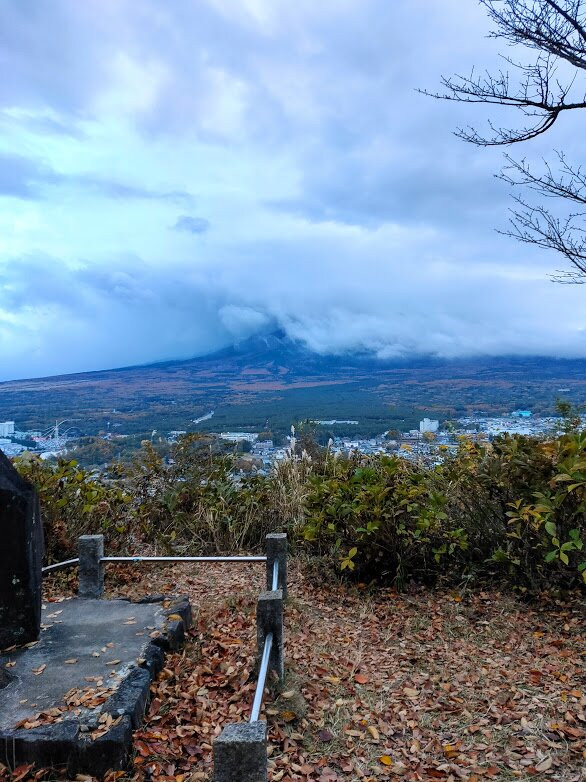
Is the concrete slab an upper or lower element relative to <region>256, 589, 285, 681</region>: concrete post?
lower

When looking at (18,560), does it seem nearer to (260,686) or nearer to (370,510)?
(260,686)

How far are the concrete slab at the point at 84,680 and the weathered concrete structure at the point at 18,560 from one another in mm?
161

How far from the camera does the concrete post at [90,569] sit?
4906 millimetres

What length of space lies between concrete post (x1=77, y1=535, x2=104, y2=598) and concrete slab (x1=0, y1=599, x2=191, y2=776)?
9.2 inches

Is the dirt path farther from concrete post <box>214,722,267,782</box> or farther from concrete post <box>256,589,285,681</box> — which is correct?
concrete post <box>214,722,267,782</box>

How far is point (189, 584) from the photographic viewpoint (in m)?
5.70

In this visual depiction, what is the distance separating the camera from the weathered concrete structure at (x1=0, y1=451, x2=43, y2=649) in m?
3.61

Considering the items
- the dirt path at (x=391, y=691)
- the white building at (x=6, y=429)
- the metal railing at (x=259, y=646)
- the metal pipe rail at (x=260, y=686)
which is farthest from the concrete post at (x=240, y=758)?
A: the white building at (x=6, y=429)

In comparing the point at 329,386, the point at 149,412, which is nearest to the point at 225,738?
the point at 149,412

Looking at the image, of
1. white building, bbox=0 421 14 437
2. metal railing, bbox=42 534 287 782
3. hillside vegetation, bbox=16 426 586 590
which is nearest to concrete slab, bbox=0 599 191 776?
metal railing, bbox=42 534 287 782

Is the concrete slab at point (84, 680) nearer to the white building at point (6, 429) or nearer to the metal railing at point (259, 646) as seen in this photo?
the metal railing at point (259, 646)

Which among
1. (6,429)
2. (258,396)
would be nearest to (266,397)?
(258,396)

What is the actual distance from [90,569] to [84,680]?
5.31 ft

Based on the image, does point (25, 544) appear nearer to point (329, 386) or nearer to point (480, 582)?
point (480, 582)
